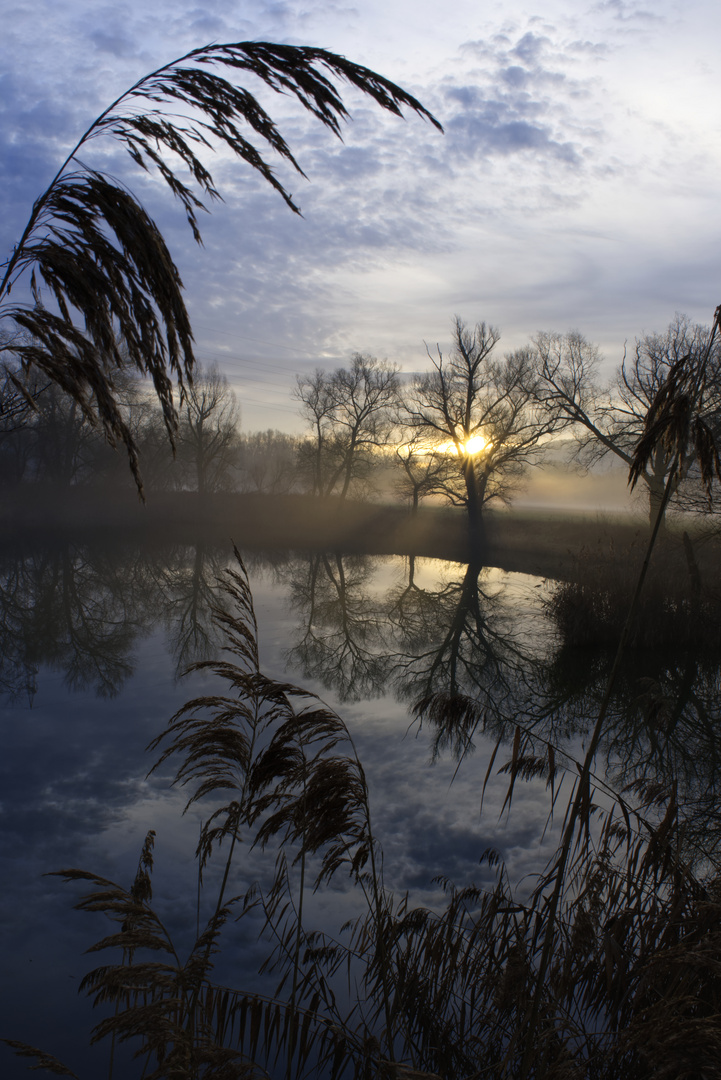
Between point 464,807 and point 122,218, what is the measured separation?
6171 millimetres

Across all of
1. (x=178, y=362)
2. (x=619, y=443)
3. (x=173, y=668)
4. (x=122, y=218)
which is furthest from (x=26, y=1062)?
(x=619, y=443)

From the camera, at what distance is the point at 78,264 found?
159 cm

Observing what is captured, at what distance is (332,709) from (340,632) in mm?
9245

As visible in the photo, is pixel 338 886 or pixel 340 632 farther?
pixel 340 632

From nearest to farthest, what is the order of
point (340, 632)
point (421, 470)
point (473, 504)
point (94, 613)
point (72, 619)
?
point (72, 619)
point (340, 632)
point (94, 613)
point (473, 504)
point (421, 470)

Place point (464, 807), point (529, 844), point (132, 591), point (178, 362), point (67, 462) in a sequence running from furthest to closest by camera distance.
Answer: point (67, 462) → point (132, 591) → point (464, 807) → point (529, 844) → point (178, 362)

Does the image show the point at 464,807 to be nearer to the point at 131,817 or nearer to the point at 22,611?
the point at 131,817

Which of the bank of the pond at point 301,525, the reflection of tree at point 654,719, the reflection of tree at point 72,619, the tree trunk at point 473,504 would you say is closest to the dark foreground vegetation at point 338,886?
the reflection of tree at point 654,719

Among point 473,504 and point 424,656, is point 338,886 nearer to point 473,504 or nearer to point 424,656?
point 424,656

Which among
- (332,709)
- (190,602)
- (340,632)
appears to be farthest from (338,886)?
(190,602)

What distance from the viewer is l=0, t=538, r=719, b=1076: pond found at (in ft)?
14.4

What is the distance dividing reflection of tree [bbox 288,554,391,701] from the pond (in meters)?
0.07

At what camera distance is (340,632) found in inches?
581

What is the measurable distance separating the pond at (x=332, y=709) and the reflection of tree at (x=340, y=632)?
0.24 ft
